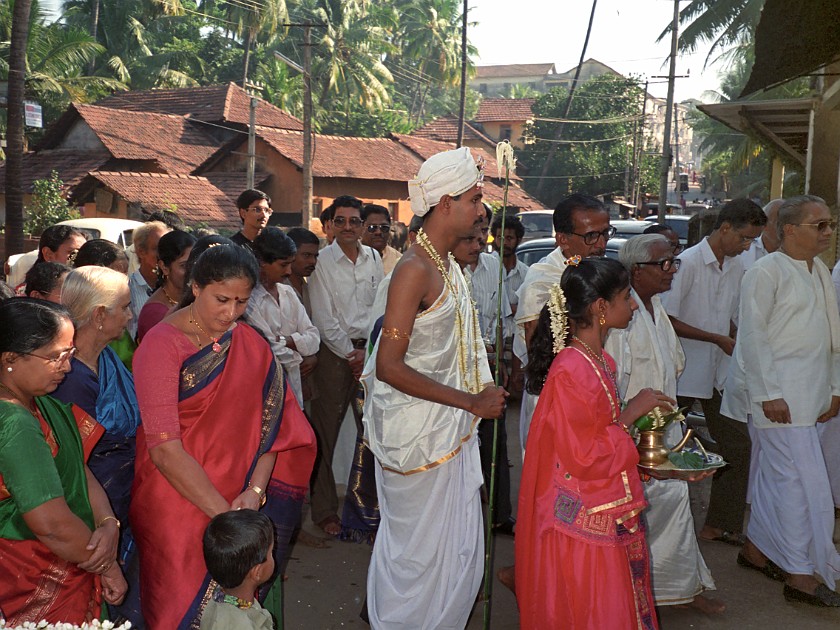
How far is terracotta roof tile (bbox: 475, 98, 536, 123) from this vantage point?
58156mm

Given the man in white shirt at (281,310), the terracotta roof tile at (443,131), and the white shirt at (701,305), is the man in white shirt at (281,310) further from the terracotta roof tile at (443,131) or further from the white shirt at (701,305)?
the terracotta roof tile at (443,131)

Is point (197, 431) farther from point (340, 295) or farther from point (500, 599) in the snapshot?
point (340, 295)

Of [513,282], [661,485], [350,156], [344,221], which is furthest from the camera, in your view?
[350,156]

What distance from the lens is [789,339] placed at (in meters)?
4.92

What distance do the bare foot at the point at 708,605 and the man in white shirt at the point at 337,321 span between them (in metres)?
2.26

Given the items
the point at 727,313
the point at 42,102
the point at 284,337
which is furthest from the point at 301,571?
the point at 42,102

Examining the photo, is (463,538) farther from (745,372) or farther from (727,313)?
(727,313)

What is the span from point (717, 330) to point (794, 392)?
1098mm

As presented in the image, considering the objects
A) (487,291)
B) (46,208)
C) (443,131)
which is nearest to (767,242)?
(487,291)

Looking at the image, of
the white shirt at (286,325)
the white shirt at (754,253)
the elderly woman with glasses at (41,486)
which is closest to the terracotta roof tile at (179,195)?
the white shirt at (754,253)

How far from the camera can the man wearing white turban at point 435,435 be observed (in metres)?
3.65

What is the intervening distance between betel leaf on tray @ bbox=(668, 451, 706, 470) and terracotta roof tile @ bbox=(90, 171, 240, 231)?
71.1ft

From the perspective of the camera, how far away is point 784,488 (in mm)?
4816

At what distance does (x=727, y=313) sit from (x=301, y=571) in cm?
315
